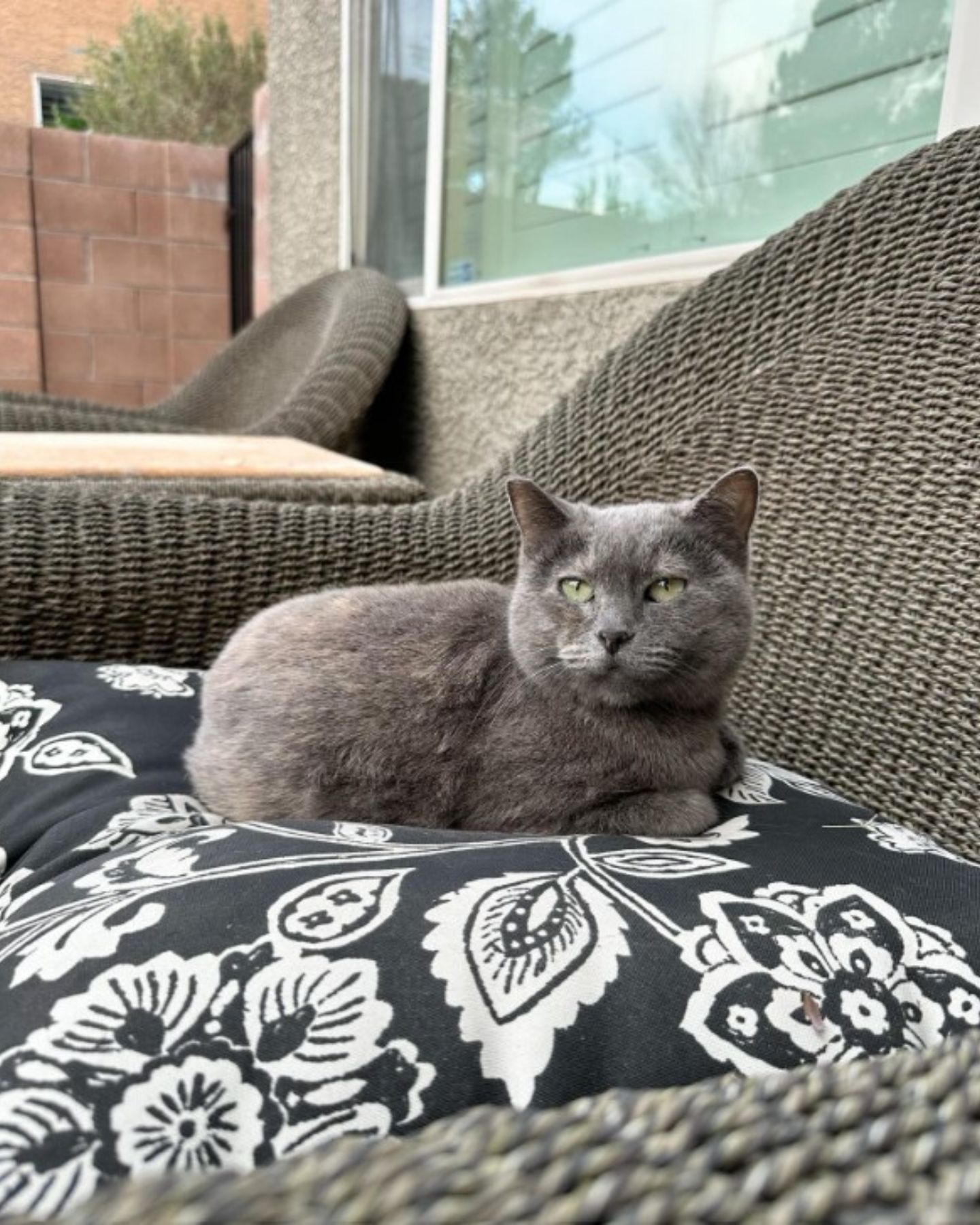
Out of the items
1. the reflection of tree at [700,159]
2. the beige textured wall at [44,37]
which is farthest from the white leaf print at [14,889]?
the beige textured wall at [44,37]

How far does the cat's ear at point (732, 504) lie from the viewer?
90 cm

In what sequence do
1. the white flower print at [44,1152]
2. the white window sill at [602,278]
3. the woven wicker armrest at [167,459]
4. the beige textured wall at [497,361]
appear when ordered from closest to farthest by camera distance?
the white flower print at [44,1152] < the woven wicker armrest at [167,459] < the white window sill at [602,278] < the beige textured wall at [497,361]

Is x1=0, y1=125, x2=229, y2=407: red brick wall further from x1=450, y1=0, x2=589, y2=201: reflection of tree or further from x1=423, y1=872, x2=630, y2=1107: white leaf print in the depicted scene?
x1=423, y1=872, x2=630, y2=1107: white leaf print

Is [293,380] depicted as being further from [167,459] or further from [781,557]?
[781,557]

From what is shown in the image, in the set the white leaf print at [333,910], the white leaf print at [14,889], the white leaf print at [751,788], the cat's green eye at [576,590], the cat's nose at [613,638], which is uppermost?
the cat's green eye at [576,590]

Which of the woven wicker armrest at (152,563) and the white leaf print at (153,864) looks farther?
the woven wicker armrest at (152,563)

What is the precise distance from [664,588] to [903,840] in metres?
0.31

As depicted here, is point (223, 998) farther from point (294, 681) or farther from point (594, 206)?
point (594, 206)

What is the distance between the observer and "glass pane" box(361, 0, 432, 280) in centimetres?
295

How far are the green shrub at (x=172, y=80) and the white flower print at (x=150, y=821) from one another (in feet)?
8.21

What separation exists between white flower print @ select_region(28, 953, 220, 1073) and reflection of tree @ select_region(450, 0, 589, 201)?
88.4 inches

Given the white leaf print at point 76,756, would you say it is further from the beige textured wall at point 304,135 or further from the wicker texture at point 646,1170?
the beige textured wall at point 304,135

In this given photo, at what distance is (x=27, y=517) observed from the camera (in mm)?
1192

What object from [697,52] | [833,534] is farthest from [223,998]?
[697,52]
